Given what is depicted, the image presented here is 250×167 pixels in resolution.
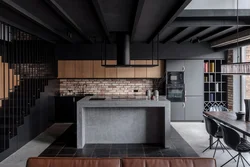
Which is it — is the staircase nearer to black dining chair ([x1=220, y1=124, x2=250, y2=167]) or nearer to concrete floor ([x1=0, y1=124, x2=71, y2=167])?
concrete floor ([x1=0, y1=124, x2=71, y2=167])

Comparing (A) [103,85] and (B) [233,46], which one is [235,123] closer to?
(B) [233,46]

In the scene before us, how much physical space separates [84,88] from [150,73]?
2.33 m

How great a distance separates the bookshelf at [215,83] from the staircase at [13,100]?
5.44 meters

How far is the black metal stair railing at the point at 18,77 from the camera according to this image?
5324mm

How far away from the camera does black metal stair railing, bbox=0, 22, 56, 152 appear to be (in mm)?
5324

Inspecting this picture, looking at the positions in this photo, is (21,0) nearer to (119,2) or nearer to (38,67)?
(119,2)

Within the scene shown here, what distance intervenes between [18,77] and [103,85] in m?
3.26

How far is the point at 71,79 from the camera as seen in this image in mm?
8766

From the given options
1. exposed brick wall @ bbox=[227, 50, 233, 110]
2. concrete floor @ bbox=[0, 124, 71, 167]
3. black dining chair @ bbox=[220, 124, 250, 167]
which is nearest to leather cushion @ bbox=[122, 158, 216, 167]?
black dining chair @ bbox=[220, 124, 250, 167]

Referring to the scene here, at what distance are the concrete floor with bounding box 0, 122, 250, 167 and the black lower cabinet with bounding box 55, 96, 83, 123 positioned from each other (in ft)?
1.17

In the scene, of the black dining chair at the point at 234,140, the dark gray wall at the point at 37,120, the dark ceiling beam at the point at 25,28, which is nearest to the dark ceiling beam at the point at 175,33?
the black dining chair at the point at 234,140

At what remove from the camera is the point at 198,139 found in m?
6.27

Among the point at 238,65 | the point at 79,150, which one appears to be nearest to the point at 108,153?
the point at 79,150

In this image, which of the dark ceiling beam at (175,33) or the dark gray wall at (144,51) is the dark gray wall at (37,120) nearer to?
the dark gray wall at (144,51)
